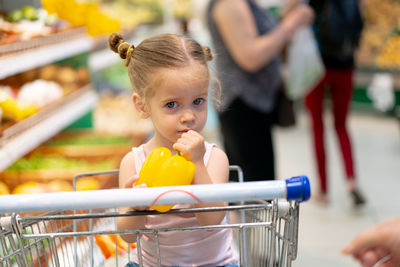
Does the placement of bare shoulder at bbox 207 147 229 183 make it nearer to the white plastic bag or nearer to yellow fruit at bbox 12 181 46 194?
yellow fruit at bbox 12 181 46 194

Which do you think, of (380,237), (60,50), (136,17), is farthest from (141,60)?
(136,17)

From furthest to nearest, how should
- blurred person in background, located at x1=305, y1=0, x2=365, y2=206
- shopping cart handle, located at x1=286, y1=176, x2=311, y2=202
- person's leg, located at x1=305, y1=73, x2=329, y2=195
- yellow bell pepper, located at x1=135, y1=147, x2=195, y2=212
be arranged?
person's leg, located at x1=305, y1=73, x2=329, y2=195 → blurred person in background, located at x1=305, y1=0, x2=365, y2=206 → yellow bell pepper, located at x1=135, y1=147, x2=195, y2=212 → shopping cart handle, located at x1=286, y1=176, x2=311, y2=202

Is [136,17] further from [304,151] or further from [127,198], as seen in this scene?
[127,198]

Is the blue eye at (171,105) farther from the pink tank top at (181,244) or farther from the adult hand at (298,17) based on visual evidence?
the adult hand at (298,17)

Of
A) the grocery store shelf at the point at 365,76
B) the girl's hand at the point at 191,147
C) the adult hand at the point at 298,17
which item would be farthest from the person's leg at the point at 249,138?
the grocery store shelf at the point at 365,76

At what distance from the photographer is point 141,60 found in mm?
1077

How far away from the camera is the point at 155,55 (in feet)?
3.49

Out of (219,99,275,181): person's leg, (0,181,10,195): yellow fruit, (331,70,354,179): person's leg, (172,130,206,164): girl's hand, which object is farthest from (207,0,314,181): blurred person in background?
(331,70,354,179): person's leg

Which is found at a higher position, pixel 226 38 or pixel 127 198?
pixel 226 38

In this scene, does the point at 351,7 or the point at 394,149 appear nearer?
the point at 351,7

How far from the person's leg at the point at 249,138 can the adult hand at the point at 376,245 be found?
1.40m

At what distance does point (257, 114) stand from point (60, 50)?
112 cm

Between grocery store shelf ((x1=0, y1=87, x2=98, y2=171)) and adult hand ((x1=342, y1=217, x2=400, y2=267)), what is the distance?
51.1 inches

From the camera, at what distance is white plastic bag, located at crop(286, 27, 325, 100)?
A: 324 cm
